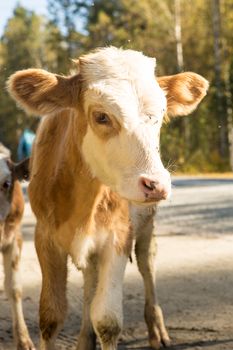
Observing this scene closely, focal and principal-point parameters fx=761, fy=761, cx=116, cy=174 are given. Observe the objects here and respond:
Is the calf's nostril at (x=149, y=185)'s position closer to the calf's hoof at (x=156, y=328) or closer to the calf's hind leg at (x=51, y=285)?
the calf's hind leg at (x=51, y=285)

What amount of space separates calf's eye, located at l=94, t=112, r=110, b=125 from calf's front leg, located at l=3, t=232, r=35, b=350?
2129 mm

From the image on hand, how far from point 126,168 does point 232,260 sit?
4494mm

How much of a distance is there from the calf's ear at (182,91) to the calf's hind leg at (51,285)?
1177mm

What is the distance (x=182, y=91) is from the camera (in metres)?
4.97

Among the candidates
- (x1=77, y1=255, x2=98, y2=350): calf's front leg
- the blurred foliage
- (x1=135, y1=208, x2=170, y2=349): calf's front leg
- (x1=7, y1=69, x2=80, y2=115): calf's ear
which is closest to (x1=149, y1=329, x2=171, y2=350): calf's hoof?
(x1=135, y1=208, x2=170, y2=349): calf's front leg

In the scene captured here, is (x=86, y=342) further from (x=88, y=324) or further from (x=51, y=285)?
(x=51, y=285)

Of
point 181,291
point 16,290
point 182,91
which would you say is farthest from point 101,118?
point 181,291

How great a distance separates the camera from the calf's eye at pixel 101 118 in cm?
437

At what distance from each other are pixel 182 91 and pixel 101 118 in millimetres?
792

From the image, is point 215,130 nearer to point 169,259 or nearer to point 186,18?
point 186,18

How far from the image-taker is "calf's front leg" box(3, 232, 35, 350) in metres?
5.77

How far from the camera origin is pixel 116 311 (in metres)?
4.83

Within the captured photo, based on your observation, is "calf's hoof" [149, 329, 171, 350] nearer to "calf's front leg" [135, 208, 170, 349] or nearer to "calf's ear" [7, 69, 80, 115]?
"calf's front leg" [135, 208, 170, 349]

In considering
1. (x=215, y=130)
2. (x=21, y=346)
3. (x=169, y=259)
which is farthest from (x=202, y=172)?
(x=21, y=346)
